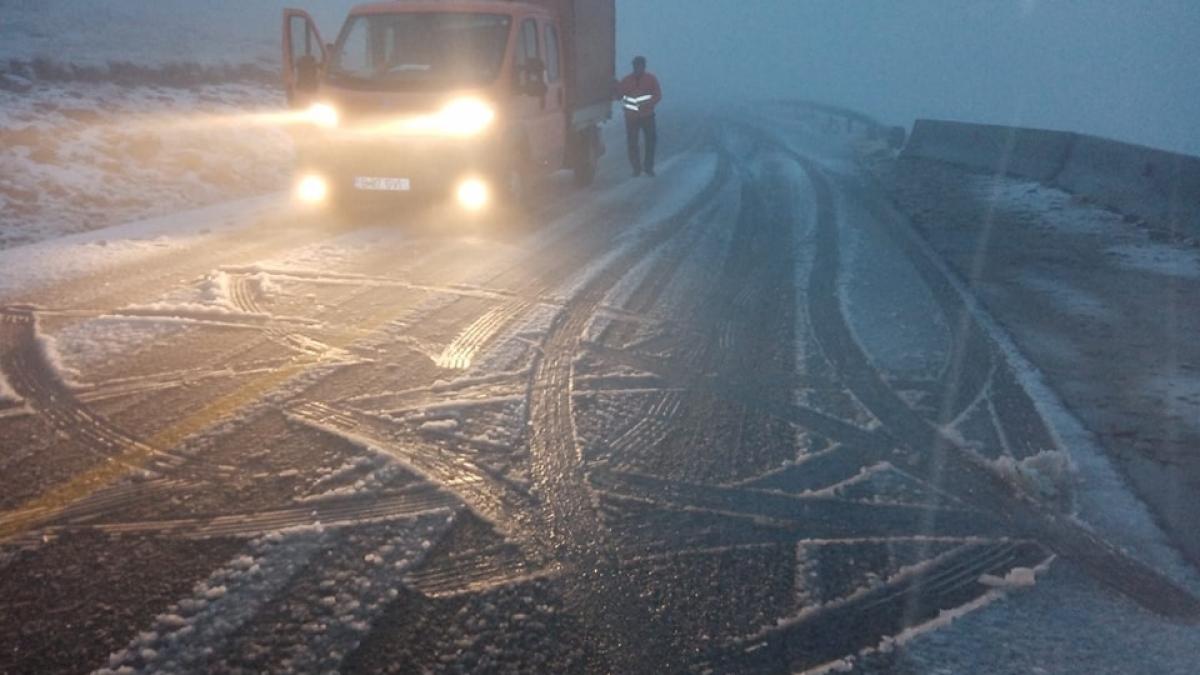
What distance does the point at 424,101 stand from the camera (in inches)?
Result: 420

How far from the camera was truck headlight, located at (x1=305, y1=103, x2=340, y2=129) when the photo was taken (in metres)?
10.8

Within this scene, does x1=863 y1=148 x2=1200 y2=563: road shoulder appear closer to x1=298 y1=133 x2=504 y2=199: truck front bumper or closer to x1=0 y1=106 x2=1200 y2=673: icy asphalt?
x1=0 y1=106 x2=1200 y2=673: icy asphalt

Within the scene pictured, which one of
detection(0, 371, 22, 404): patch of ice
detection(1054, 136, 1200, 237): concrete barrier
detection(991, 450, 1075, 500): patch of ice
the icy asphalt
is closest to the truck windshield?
the icy asphalt

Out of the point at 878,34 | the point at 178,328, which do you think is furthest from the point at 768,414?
the point at 878,34

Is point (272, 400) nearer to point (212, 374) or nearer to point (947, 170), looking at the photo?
point (212, 374)

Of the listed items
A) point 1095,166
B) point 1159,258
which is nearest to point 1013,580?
point 1159,258

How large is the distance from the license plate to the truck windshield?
4.30 feet

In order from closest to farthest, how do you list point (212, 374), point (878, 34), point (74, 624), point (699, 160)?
point (74, 624) < point (212, 374) < point (699, 160) < point (878, 34)

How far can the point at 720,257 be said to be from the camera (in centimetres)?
920

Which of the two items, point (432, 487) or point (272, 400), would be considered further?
point (272, 400)

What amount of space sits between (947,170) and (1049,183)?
395 centimetres

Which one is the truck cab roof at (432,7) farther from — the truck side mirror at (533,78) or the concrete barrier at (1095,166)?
the concrete barrier at (1095,166)

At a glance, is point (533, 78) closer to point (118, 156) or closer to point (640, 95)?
point (640, 95)

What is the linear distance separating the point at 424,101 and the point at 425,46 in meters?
1.11
